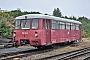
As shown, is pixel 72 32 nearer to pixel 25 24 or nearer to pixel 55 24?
pixel 55 24

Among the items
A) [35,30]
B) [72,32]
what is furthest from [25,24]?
[72,32]

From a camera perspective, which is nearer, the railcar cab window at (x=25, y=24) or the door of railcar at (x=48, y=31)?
the railcar cab window at (x=25, y=24)

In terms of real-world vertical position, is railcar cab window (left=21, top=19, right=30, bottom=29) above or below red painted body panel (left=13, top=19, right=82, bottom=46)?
above

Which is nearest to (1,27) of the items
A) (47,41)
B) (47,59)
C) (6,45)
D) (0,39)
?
(0,39)

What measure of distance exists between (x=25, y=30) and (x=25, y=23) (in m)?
0.64

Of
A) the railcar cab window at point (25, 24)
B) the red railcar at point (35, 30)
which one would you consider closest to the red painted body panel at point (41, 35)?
the red railcar at point (35, 30)

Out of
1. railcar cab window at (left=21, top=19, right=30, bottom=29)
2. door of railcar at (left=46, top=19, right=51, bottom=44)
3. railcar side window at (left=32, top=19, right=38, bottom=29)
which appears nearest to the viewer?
railcar side window at (left=32, top=19, right=38, bottom=29)

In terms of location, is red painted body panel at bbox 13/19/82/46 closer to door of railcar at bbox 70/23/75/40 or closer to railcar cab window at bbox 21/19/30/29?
railcar cab window at bbox 21/19/30/29

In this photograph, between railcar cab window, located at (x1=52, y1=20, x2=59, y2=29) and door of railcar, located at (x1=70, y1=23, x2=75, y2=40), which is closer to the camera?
railcar cab window, located at (x1=52, y1=20, x2=59, y2=29)

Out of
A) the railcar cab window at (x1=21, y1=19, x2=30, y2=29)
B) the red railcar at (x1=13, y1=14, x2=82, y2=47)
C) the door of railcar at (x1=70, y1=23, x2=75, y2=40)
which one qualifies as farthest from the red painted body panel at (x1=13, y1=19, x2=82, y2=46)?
the door of railcar at (x1=70, y1=23, x2=75, y2=40)

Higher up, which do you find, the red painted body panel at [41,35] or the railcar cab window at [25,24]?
the railcar cab window at [25,24]

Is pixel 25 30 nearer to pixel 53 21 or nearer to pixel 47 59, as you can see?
pixel 53 21

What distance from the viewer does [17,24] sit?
1841cm

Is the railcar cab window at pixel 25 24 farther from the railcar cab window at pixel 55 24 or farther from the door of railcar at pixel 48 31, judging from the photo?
the railcar cab window at pixel 55 24
